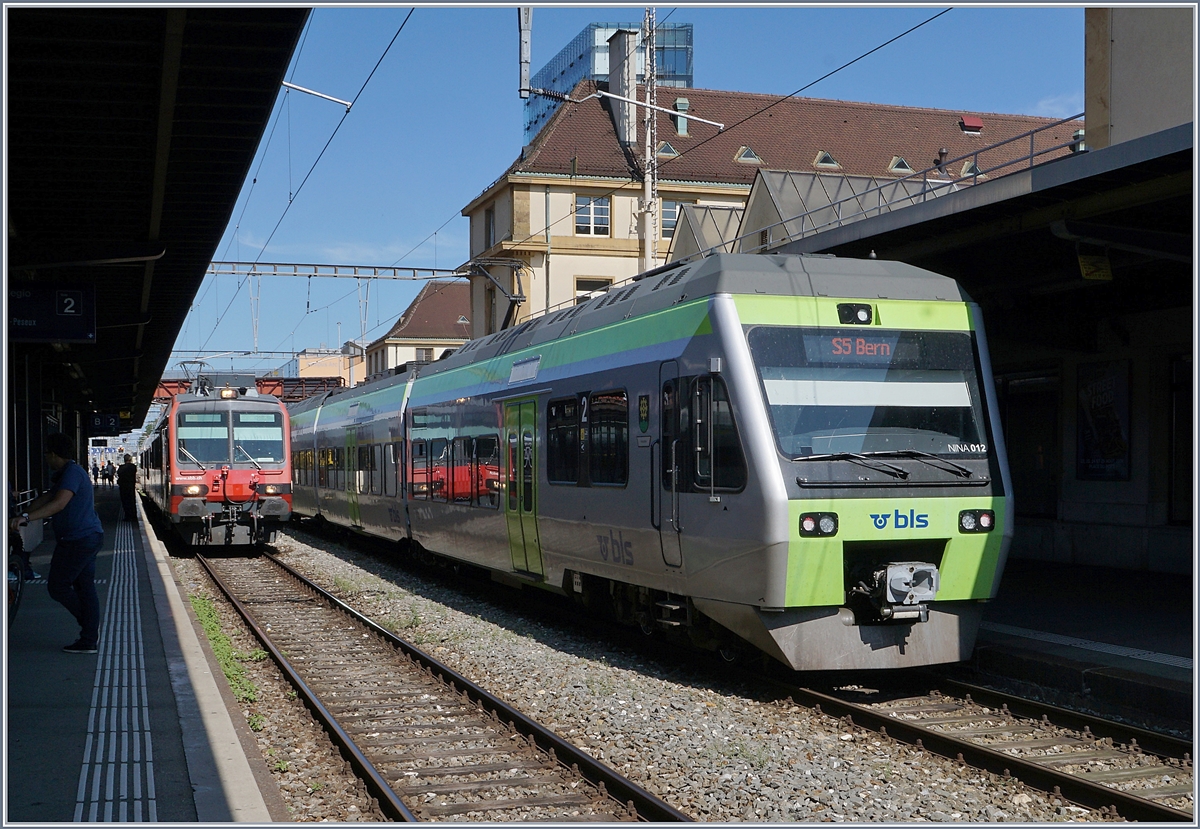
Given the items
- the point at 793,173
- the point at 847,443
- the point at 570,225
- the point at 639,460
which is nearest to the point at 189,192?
the point at 639,460

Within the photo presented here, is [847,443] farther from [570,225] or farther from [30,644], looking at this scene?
[570,225]

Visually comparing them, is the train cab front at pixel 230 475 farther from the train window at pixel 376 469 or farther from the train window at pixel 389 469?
the train window at pixel 389 469

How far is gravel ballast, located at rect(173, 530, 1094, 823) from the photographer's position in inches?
245

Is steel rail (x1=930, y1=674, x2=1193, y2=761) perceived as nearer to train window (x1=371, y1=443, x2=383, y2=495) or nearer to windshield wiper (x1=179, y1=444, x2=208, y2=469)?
train window (x1=371, y1=443, x2=383, y2=495)

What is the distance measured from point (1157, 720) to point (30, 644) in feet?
29.0

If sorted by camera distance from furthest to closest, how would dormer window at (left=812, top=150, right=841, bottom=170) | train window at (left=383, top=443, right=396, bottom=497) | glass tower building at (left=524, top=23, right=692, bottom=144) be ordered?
glass tower building at (left=524, top=23, right=692, bottom=144), dormer window at (left=812, top=150, right=841, bottom=170), train window at (left=383, top=443, right=396, bottom=497)

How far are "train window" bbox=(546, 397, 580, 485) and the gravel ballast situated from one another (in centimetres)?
157

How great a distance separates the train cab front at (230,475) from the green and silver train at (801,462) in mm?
12128

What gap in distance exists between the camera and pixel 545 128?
47094 mm

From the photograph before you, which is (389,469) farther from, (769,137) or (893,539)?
(769,137)

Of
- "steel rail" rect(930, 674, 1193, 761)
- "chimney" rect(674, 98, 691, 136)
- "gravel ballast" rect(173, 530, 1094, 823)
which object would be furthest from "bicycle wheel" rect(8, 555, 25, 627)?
"chimney" rect(674, 98, 691, 136)

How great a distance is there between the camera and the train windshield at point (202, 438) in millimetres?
21344

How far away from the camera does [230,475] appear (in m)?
21.3

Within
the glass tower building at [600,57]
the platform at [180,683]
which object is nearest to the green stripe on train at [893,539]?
the platform at [180,683]
